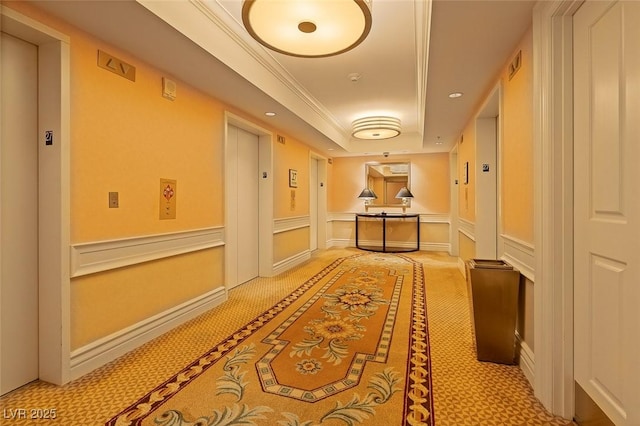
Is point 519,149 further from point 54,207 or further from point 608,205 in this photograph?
point 54,207

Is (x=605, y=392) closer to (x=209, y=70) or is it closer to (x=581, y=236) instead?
(x=581, y=236)

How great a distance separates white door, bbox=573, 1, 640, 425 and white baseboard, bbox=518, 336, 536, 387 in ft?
1.20

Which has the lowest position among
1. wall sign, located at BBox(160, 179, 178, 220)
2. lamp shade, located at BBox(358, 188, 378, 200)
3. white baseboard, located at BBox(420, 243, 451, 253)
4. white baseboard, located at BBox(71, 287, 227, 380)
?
white baseboard, located at BBox(71, 287, 227, 380)

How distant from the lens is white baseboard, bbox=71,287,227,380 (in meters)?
2.28

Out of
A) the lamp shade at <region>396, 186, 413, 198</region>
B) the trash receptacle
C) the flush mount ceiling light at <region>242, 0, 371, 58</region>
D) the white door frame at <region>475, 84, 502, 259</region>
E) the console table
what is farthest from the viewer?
the lamp shade at <region>396, 186, 413, 198</region>

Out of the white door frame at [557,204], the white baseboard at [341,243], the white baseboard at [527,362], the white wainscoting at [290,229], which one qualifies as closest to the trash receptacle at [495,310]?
the white baseboard at [527,362]

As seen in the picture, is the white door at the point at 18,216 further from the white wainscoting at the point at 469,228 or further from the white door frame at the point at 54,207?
the white wainscoting at the point at 469,228

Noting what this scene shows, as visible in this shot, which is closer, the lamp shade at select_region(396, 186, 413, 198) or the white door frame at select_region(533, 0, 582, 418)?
the white door frame at select_region(533, 0, 582, 418)

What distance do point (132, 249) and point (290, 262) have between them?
11.5 feet

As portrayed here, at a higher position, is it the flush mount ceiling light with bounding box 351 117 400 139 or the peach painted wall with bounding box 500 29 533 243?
the flush mount ceiling light with bounding box 351 117 400 139

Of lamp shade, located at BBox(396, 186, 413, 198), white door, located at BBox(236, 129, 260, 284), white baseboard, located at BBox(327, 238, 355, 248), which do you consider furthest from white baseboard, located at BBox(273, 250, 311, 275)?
lamp shade, located at BBox(396, 186, 413, 198)

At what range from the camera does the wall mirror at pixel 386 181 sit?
8.39 metres

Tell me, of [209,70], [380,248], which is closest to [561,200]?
[209,70]

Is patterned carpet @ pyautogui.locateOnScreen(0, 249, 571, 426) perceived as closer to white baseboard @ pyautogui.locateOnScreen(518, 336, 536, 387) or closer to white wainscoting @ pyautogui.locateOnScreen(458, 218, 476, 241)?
white baseboard @ pyautogui.locateOnScreen(518, 336, 536, 387)
